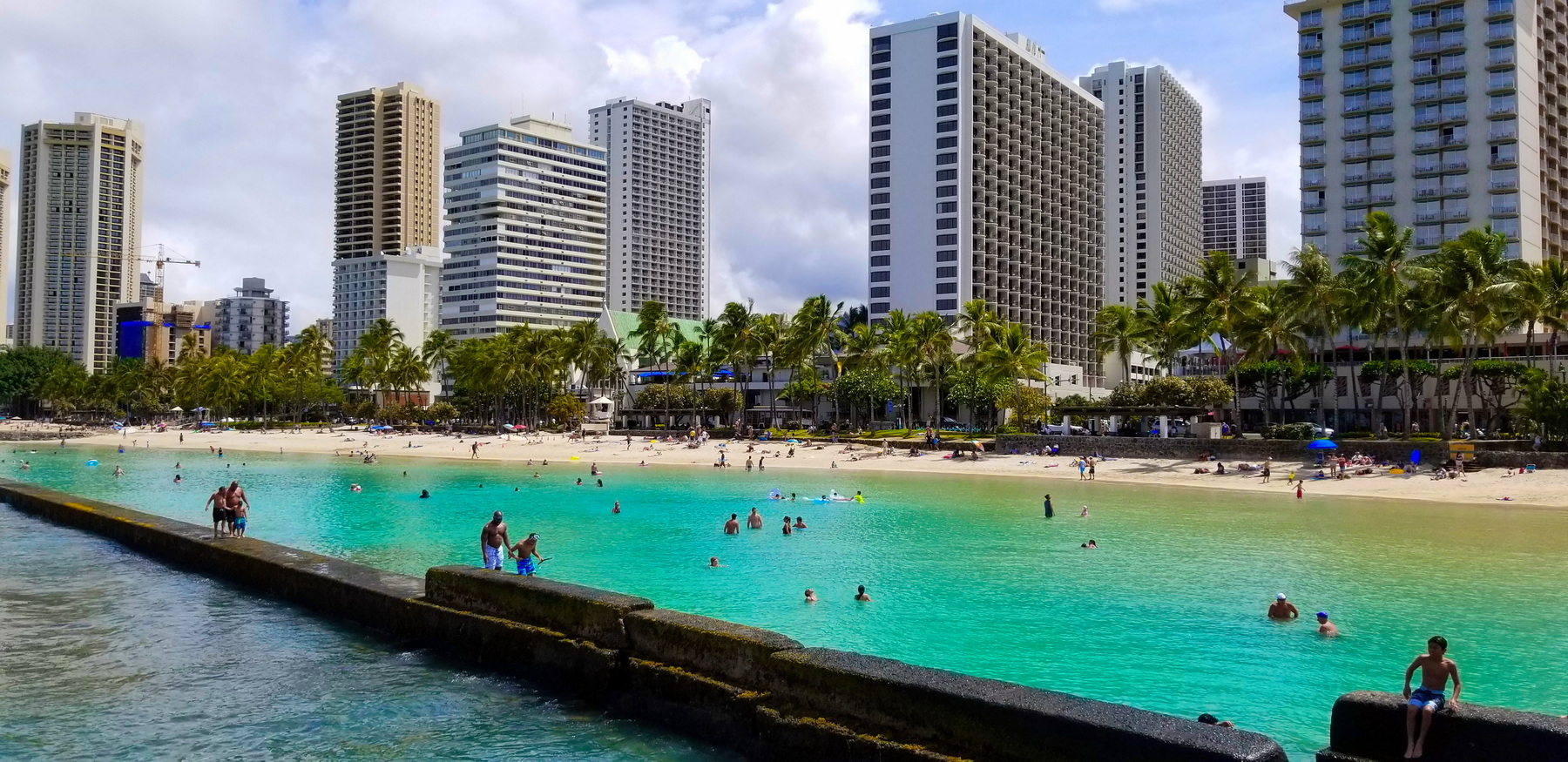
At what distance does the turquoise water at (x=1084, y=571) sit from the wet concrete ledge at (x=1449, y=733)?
16.5ft

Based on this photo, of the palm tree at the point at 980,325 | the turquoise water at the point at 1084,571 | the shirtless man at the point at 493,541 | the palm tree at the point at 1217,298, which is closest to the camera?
the turquoise water at the point at 1084,571

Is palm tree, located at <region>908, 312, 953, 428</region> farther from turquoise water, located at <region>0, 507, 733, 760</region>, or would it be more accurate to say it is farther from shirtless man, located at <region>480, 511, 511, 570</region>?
turquoise water, located at <region>0, 507, 733, 760</region>

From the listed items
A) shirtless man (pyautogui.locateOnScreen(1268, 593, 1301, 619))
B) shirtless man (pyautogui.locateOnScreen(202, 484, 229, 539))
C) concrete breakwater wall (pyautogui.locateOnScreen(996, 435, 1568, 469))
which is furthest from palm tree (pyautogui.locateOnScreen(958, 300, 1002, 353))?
shirtless man (pyautogui.locateOnScreen(202, 484, 229, 539))

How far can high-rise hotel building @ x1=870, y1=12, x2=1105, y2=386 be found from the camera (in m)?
118

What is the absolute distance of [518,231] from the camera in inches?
7180

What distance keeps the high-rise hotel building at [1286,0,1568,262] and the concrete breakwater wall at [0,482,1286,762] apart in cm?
10035

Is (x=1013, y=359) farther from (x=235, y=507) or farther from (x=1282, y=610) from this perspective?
(x=235, y=507)

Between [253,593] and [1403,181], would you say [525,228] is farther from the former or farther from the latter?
[253,593]

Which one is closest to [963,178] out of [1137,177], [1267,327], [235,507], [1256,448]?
[1267,327]

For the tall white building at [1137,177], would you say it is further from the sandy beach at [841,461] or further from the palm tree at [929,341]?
the sandy beach at [841,461]

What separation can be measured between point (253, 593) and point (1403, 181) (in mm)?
105003

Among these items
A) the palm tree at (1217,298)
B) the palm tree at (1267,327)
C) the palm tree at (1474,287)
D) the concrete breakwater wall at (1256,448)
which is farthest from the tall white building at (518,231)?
the palm tree at (1474,287)

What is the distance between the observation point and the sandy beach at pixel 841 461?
44.1m

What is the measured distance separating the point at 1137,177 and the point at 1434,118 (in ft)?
290
